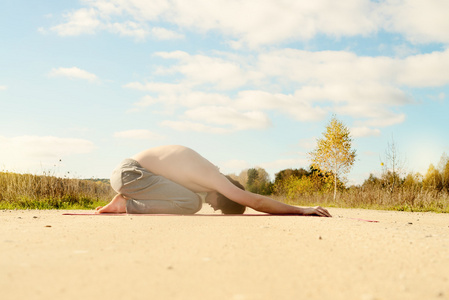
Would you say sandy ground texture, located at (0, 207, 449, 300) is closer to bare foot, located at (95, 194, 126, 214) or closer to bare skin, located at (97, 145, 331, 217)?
bare skin, located at (97, 145, 331, 217)

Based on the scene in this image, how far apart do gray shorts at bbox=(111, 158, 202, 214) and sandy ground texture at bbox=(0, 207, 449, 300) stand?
2238mm

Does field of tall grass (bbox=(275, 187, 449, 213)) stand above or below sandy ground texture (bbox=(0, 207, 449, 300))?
above

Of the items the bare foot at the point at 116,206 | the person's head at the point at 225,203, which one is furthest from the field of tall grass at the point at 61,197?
the person's head at the point at 225,203

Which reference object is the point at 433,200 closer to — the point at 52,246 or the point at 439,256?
the point at 439,256

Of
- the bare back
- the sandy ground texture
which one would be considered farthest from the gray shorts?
the sandy ground texture

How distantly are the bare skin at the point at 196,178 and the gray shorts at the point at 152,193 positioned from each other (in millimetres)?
148

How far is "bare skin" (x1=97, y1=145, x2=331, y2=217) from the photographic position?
5.30 meters

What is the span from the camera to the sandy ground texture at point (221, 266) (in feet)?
5.57

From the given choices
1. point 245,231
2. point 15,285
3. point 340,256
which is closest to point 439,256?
point 340,256

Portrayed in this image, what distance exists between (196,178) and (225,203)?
70cm

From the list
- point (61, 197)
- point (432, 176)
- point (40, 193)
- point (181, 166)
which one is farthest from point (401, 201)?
point (432, 176)

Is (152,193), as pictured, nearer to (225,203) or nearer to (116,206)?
(116,206)

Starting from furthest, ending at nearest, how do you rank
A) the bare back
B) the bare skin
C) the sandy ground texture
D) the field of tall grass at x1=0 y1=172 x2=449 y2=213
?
the field of tall grass at x1=0 y1=172 x2=449 y2=213 < the bare back < the bare skin < the sandy ground texture

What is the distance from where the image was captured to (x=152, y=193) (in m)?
5.74
